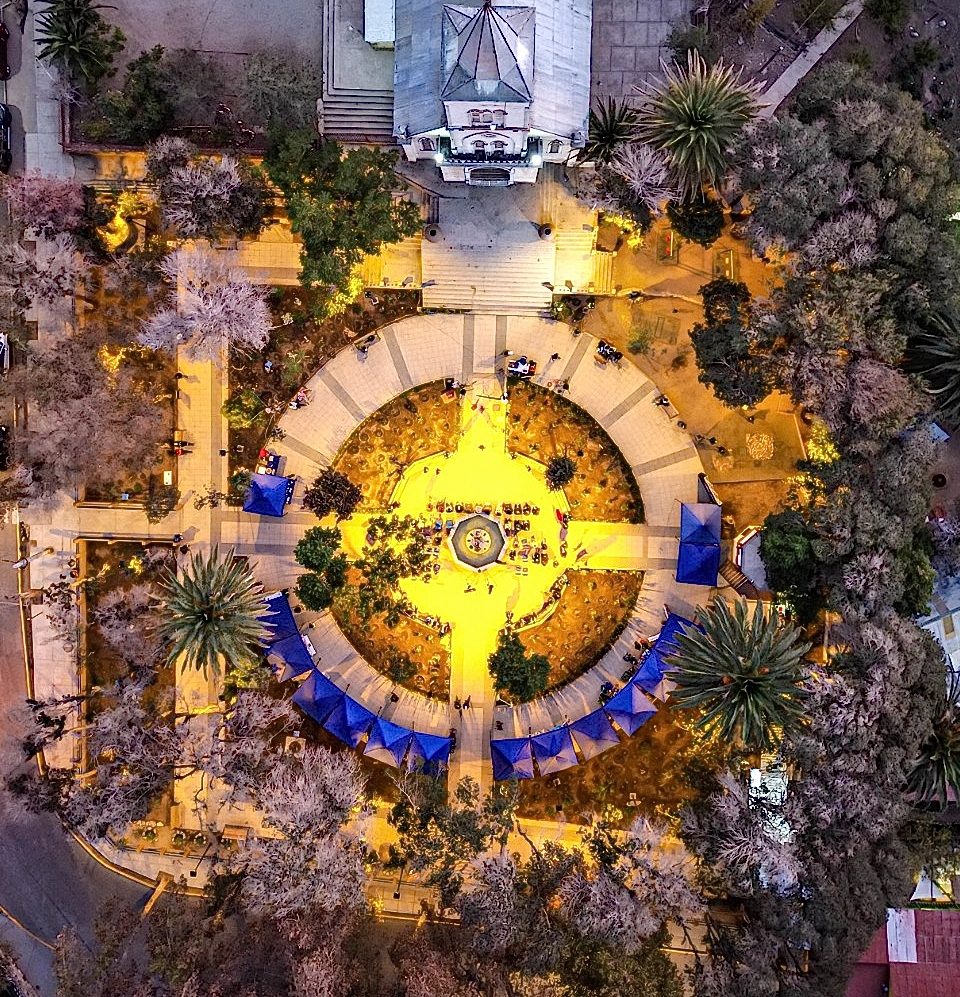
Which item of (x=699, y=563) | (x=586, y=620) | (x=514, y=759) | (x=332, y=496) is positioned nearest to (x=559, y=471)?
→ (x=586, y=620)

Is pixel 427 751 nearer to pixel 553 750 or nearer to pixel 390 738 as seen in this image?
pixel 390 738

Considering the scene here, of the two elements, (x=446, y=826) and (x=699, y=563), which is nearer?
(x=446, y=826)

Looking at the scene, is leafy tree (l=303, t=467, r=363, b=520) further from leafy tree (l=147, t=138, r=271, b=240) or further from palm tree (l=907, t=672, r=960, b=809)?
palm tree (l=907, t=672, r=960, b=809)

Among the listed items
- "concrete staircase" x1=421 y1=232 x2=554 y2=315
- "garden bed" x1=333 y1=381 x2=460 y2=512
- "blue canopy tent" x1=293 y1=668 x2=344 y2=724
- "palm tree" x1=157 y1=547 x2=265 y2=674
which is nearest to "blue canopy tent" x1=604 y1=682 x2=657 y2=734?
"blue canopy tent" x1=293 y1=668 x2=344 y2=724

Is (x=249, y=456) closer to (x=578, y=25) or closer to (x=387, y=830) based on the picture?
(x=387, y=830)

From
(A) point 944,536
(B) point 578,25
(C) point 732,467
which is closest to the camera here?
(B) point 578,25

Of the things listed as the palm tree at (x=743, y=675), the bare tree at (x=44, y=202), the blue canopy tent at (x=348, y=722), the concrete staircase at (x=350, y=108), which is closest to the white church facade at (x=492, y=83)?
the concrete staircase at (x=350, y=108)

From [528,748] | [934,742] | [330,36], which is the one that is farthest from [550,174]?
[934,742]
